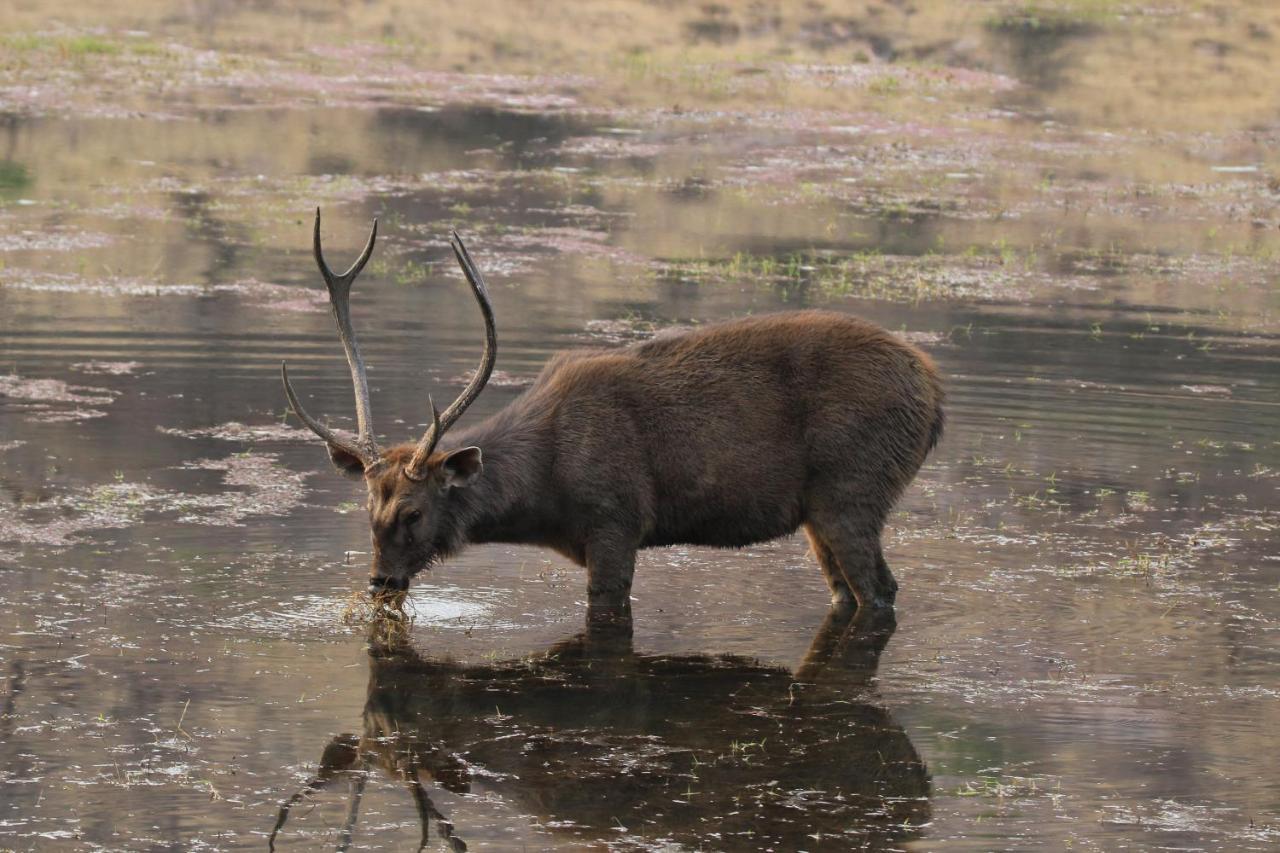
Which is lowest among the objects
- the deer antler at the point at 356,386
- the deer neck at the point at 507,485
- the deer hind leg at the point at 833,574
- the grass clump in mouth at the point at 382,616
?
the grass clump in mouth at the point at 382,616

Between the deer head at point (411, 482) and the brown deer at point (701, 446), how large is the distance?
0.03 metres

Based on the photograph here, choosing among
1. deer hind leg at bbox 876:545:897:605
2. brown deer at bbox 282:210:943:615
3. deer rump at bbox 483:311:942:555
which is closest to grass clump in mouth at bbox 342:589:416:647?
brown deer at bbox 282:210:943:615

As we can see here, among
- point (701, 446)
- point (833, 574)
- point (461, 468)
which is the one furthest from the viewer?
point (833, 574)

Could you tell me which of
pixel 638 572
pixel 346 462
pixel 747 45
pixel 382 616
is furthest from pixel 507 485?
pixel 747 45

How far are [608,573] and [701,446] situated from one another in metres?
0.84

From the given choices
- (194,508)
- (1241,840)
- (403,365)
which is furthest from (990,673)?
(403,365)

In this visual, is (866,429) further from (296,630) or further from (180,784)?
(180,784)

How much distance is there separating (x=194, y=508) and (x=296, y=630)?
261cm

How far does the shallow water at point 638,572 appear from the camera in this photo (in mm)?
8141

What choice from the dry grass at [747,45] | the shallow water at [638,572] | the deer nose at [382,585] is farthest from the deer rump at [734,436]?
the dry grass at [747,45]

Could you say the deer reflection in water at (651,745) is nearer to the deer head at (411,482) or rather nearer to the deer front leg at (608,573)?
the deer front leg at (608,573)

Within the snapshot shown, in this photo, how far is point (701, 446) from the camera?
1069cm

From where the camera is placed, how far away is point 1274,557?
12273 millimetres

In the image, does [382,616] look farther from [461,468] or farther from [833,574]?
[833,574]
